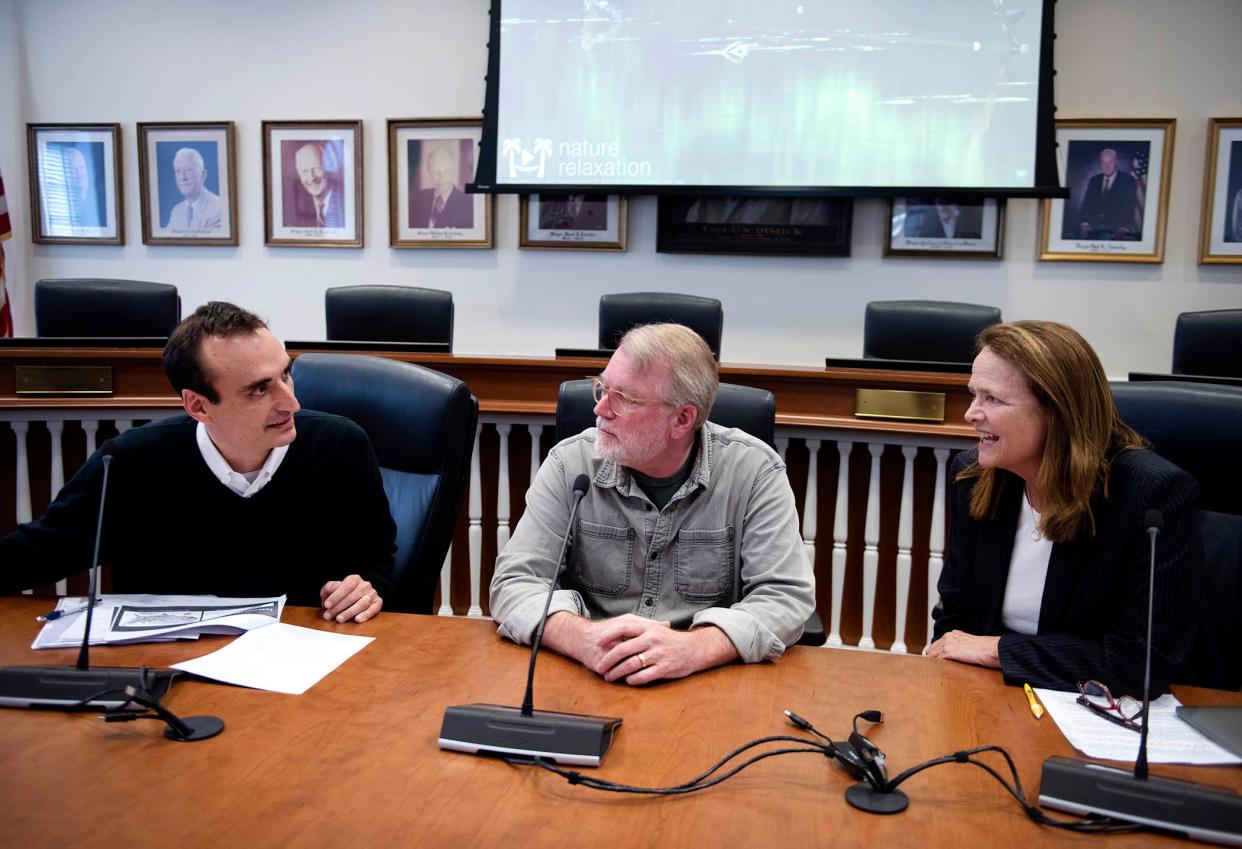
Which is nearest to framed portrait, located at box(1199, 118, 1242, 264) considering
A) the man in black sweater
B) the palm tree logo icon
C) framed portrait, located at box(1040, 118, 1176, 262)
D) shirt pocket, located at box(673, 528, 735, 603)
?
framed portrait, located at box(1040, 118, 1176, 262)

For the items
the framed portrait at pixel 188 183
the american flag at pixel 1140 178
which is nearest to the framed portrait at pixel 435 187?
the framed portrait at pixel 188 183

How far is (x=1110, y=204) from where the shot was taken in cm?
435

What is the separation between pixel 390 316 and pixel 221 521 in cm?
204

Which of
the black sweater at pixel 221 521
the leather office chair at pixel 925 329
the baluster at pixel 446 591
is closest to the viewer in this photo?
the black sweater at pixel 221 521

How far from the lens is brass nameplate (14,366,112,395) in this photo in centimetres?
284

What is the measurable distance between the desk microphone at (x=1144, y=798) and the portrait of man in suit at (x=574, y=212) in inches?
156

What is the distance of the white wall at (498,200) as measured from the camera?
429cm

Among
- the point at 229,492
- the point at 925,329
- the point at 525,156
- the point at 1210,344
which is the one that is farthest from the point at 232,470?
the point at 525,156

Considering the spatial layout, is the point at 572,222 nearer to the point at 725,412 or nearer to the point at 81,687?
the point at 725,412

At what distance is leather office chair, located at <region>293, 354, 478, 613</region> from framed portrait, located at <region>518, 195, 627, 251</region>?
2897mm

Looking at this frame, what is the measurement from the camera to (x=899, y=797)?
39.8 inches

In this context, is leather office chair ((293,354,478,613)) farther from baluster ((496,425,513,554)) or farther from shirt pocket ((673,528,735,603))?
baluster ((496,425,513,554))

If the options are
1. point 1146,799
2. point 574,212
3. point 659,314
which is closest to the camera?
point 1146,799

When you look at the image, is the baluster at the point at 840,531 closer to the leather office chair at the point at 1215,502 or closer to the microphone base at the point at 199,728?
the leather office chair at the point at 1215,502
